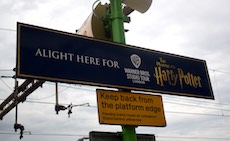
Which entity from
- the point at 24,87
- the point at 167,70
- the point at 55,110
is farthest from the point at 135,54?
the point at 24,87

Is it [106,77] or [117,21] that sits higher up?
[117,21]

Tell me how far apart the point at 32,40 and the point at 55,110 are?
7.75 meters

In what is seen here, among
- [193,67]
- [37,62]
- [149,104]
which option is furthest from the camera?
[193,67]

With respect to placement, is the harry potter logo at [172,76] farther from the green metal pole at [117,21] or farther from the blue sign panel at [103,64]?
the green metal pole at [117,21]

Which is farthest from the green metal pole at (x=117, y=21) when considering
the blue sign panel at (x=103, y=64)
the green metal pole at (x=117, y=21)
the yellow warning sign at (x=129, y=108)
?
the yellow warning sign at (x=129, y=108)

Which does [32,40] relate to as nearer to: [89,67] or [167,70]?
[89,67]

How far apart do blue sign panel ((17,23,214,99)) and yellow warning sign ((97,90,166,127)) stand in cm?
16

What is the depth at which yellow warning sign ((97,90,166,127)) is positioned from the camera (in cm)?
576

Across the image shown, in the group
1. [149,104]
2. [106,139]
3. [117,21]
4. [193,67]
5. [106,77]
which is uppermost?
[117,21]

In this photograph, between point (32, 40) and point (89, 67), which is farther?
point (89, 67)

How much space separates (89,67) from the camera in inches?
232

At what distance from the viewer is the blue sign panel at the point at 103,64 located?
5422 mm

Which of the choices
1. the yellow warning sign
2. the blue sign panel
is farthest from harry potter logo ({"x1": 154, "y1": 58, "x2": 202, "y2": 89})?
the yellow warning sign

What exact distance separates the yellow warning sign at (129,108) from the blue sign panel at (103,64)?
16cm
